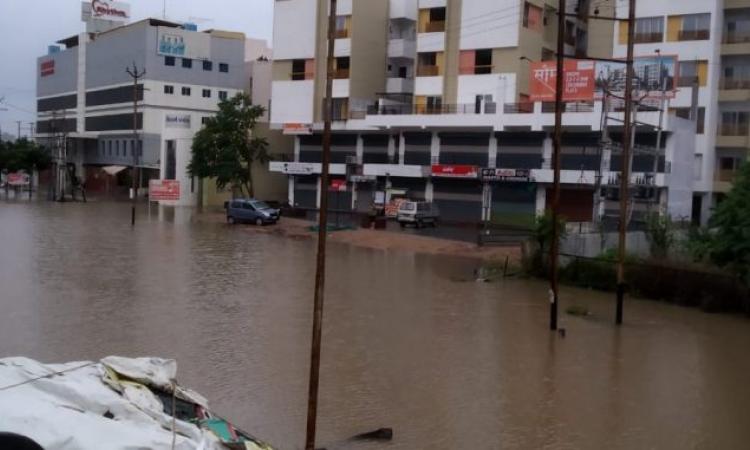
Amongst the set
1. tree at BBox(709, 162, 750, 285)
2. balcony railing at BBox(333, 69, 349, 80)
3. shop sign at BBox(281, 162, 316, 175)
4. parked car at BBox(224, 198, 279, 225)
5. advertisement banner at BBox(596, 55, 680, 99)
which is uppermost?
balcony railing at BBox(333, 69, 349, 80)

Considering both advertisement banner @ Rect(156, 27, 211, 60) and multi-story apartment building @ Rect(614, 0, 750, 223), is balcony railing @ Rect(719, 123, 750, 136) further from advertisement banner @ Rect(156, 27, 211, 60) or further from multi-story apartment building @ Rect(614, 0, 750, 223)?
advertisement banner @ Rect(156, 27, 211, 60)

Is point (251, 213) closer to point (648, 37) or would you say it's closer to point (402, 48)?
point (402, 48)

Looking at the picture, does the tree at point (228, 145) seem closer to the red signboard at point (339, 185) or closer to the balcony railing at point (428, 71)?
the red signboard at point (339, 185)

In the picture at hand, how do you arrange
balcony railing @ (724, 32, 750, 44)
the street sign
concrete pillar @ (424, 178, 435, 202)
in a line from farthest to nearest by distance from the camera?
concrete pillar @ (424, 178, 435, 202)
balcony railing @ (724, 32, 750, 44)
the street sign

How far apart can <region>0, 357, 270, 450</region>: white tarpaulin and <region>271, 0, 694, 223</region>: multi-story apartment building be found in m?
36.7

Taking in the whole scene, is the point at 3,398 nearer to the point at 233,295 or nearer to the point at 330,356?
the point at 330,356

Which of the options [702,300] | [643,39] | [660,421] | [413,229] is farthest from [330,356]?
[643,39]

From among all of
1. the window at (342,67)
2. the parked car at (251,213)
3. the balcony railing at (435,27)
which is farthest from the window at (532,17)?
the parked car at (251,213)

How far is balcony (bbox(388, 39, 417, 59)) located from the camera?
2216 inches

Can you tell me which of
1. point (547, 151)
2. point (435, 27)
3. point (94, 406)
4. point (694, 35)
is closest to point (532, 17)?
point (435, 27)

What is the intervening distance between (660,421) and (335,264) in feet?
65.4

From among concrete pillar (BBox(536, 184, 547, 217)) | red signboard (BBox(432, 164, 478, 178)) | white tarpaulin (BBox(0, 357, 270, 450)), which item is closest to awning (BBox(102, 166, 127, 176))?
red signboard (BBox(432, 164, 478, 178))

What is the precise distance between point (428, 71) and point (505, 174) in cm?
984

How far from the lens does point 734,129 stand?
49.5 meters
